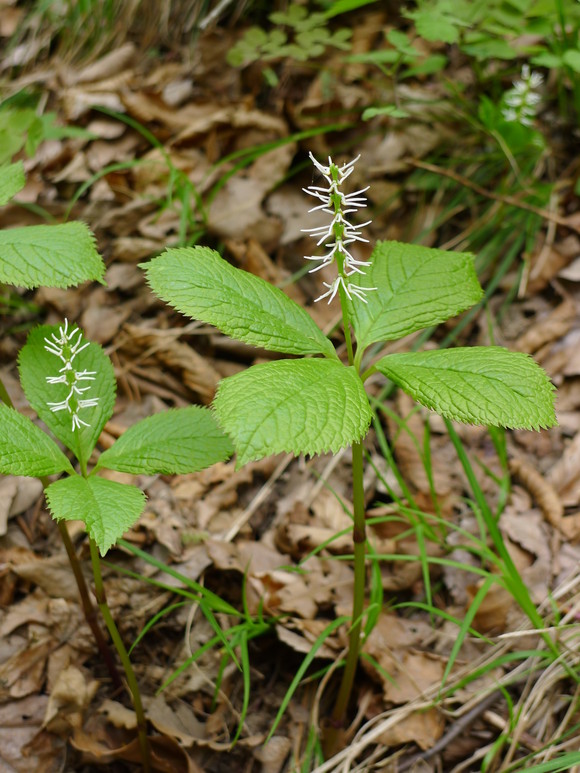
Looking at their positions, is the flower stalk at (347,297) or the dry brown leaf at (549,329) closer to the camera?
the flower stalk at (347,297)

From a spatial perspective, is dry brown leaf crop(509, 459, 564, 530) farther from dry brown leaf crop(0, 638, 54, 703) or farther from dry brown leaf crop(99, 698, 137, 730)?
dry brown leaf crop(0, 638, 54, 703)

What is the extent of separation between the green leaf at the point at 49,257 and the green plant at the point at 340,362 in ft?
0.72

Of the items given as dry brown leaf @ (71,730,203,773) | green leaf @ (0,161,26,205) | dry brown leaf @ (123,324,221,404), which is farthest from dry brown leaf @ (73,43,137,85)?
dry brown leaf @ (71,730,203,773)

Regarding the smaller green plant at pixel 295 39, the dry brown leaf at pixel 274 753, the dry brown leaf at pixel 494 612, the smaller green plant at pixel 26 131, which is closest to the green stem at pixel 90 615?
the dry brown leaf at pixel 274 753

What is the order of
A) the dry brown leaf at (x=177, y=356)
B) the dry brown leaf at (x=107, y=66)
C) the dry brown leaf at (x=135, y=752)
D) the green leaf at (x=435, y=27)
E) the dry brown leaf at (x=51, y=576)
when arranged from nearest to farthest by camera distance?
the dry brown leaf at (x=135, y=752), the dry brown leaf at (x=51, y=576), the green leaf at (x=435, y=27), the dry brown leaf at (x=177, y=356), the dry brown leaf at (x=107, y=66)

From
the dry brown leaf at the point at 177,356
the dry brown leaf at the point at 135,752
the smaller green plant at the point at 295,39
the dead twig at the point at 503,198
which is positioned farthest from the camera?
the smaller green plant at the point at 295,39

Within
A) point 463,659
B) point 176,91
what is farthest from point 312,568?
point 176,91

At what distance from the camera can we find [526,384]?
3.86 feet

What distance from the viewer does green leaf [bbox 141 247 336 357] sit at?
1.21 metres

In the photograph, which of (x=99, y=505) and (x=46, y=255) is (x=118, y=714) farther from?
(x=46, y=255)

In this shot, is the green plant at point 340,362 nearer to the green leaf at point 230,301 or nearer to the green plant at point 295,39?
the green leaf at point 230,301

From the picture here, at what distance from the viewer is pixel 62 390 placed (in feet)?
4.65

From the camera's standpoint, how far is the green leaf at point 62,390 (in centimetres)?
140

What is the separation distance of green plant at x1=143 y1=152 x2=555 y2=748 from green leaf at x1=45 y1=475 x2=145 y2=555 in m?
0.28
